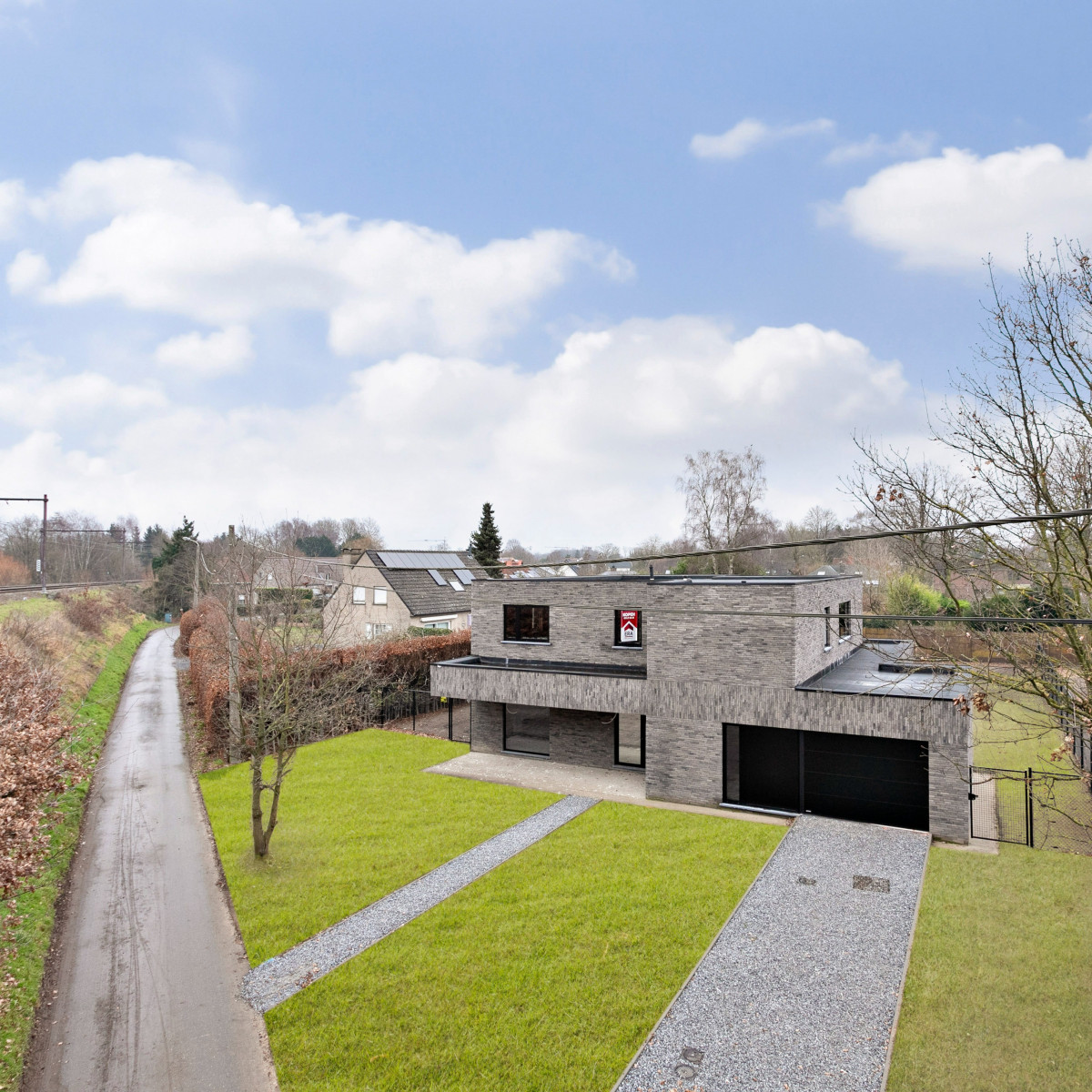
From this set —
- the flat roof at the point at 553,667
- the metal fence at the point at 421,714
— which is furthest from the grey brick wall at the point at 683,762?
the metal fence at the point at 421,714

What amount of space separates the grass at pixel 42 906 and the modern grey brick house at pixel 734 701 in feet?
27.5

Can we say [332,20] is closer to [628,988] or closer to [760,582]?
[760,582]

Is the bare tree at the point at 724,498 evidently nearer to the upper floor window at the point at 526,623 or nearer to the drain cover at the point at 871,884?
the upper floor window at the point at 526,623

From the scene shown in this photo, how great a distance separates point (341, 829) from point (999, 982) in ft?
33.9

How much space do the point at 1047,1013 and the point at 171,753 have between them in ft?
62.1

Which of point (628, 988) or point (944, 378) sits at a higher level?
point (944, 378)

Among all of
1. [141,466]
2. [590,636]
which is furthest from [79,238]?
[590,636]

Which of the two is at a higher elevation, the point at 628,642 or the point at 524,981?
the point at 628,642

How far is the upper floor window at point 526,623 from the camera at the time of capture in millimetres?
17578

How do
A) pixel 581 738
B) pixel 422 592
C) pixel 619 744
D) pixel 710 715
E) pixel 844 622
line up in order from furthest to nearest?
pixel 422 592 < pixel 844 622 < pixel 581 738 < pixel 619 744 < pixel 710 715

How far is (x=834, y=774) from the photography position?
12.9 m

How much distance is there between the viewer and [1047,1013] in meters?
6.77

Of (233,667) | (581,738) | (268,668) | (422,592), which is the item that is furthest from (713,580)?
(422,592)

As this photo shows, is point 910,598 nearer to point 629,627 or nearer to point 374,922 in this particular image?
point 629,627
